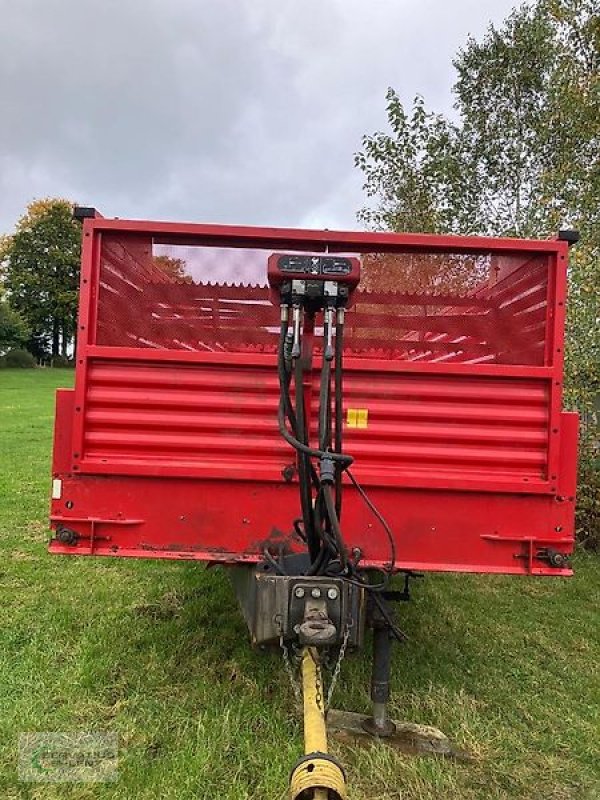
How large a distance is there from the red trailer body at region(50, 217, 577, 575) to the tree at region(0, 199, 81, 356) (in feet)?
155

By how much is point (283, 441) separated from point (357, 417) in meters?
0.32

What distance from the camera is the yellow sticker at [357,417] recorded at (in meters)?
2.87

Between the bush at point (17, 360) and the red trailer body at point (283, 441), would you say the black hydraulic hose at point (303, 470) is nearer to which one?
the red trailer body at point (283, 441)

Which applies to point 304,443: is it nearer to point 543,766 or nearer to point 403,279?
point 403,279

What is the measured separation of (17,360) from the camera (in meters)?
43.2

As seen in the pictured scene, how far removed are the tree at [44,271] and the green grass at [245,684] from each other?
45.7m

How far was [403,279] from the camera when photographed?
2.98 meters

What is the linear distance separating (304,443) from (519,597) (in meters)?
3.59

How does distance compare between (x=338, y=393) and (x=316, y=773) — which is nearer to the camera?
(x=316, y=773)

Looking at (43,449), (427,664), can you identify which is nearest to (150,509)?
(427,664)

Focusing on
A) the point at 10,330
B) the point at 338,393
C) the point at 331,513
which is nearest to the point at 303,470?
the point at 331,513

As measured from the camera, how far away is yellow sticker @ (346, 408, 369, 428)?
287cm

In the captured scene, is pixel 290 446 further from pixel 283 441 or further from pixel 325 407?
pixel 325 407

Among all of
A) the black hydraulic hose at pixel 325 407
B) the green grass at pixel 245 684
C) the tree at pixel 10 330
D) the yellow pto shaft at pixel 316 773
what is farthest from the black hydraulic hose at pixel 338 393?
the tree at pixel 10 330
